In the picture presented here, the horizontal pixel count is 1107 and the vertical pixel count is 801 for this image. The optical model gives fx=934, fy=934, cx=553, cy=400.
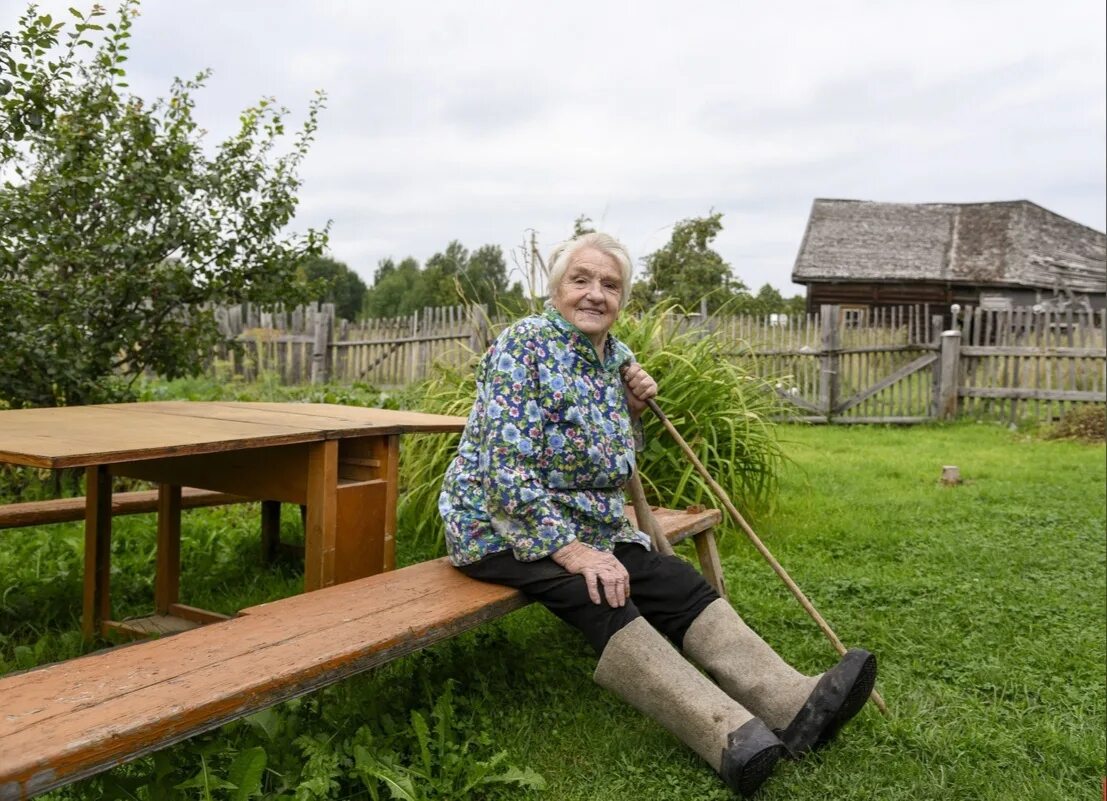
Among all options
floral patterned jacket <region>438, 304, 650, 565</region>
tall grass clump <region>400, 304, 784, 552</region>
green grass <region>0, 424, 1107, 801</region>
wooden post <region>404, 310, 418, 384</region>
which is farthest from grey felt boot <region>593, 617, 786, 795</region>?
wooden post <region>404, 310, 418, 384</region>

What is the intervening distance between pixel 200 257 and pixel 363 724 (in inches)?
131

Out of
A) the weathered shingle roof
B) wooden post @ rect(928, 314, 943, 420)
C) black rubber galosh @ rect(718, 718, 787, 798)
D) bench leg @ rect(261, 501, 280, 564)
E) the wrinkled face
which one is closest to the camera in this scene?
black rubber galosh @ rect(718, 718, 787, 798)

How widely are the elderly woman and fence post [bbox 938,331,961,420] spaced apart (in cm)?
997

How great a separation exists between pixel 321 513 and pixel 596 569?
0.91 m

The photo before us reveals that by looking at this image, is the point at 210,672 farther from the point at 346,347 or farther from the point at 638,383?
the point at 346,347

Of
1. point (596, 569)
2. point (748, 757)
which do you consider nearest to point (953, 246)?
point (596, 569)

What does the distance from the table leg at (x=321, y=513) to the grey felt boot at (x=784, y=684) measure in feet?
3.76

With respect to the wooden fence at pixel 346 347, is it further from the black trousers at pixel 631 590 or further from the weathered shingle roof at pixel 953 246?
the weathered shingle roof at pixel 953 246

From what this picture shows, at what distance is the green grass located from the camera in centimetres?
232

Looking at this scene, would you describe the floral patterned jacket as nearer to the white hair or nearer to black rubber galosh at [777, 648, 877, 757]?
the white hair

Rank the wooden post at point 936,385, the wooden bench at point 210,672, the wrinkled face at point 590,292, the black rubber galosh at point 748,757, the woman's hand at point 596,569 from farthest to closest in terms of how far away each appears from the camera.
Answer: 1. the wooden post at point 936,385
2. the wrinkled face at point 590,292
3. the woman's hand at point 596,569
4. the black rubber galosh at point 748,757
5. the wooden bench at point 210,672

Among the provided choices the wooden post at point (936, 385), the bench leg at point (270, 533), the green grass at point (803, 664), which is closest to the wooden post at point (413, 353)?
the wooden post at point (936, 385)

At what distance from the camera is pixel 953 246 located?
25.1 m

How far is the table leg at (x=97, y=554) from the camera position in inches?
125
